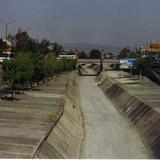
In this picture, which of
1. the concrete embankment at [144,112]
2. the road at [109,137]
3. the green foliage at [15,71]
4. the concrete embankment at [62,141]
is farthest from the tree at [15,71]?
the concrete embankment at [144,112]

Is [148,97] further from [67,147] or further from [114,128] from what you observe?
[67,147]

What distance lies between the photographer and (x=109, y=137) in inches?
2126

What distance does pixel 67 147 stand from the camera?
42500 mm

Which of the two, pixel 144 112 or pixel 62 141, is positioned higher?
pixel 62 141

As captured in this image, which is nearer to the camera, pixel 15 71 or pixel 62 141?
pixel 62 141

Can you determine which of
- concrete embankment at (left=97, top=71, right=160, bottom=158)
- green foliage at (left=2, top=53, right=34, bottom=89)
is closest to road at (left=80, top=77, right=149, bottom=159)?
concrete embankment at (left=97, top=71, right=160, bottom=158)

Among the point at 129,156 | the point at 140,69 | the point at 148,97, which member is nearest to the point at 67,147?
the point at 129,156

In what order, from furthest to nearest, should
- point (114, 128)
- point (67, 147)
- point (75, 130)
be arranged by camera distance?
point (114, 128) → point (75, 130) → point (67, 147)

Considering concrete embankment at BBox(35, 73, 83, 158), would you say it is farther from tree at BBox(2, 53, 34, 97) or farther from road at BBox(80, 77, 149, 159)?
tree at BBox(2, 53, 34, 97)

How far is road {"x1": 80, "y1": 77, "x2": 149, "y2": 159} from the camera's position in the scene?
4553cm

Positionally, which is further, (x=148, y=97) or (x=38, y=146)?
(x=148, y=97)

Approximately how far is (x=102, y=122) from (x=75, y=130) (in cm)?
1192

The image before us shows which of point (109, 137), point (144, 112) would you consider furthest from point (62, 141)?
point (144, 112)

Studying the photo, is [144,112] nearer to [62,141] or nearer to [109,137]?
[109,137]
